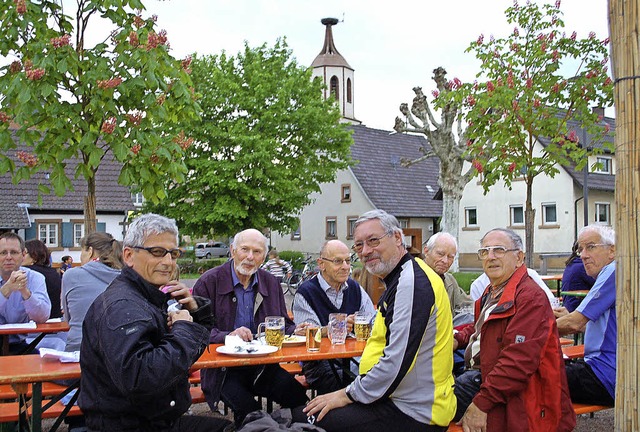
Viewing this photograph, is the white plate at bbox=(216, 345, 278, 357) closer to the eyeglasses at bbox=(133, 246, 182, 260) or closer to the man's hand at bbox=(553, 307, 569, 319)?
the eyeglasses at bbox=(133, 246, 182, 260)

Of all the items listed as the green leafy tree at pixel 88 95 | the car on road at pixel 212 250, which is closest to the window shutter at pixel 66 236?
the car on road at pixel 212 250

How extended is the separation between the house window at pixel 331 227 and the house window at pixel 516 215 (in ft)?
36.2

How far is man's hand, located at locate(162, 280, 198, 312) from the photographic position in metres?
3.52

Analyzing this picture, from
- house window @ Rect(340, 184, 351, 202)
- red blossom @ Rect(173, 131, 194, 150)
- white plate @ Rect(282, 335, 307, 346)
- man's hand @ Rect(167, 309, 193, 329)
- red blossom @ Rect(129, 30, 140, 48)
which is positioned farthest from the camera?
house window @ Rect(340, 184, 351, 202)

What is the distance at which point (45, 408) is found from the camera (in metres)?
4.37

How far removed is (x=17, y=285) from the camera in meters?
6.09

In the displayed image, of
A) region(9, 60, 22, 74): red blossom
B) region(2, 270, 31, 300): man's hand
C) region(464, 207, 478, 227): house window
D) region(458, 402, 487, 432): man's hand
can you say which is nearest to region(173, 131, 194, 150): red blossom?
region(9, 60, 22, 74): red blossom

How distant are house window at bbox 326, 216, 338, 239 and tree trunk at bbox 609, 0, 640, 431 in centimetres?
3929

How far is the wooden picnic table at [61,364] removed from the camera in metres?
3.79

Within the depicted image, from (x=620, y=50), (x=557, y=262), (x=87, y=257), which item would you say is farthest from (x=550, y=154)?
(x=557, y=262)

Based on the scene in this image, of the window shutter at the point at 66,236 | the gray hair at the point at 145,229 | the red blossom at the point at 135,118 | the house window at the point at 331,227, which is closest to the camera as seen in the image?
the gray hair at the point at 145,229

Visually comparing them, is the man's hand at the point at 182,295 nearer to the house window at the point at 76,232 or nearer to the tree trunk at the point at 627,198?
the tree trunk at the point at 627,198

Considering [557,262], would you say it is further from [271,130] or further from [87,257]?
[87,257]

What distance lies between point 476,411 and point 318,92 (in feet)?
103
